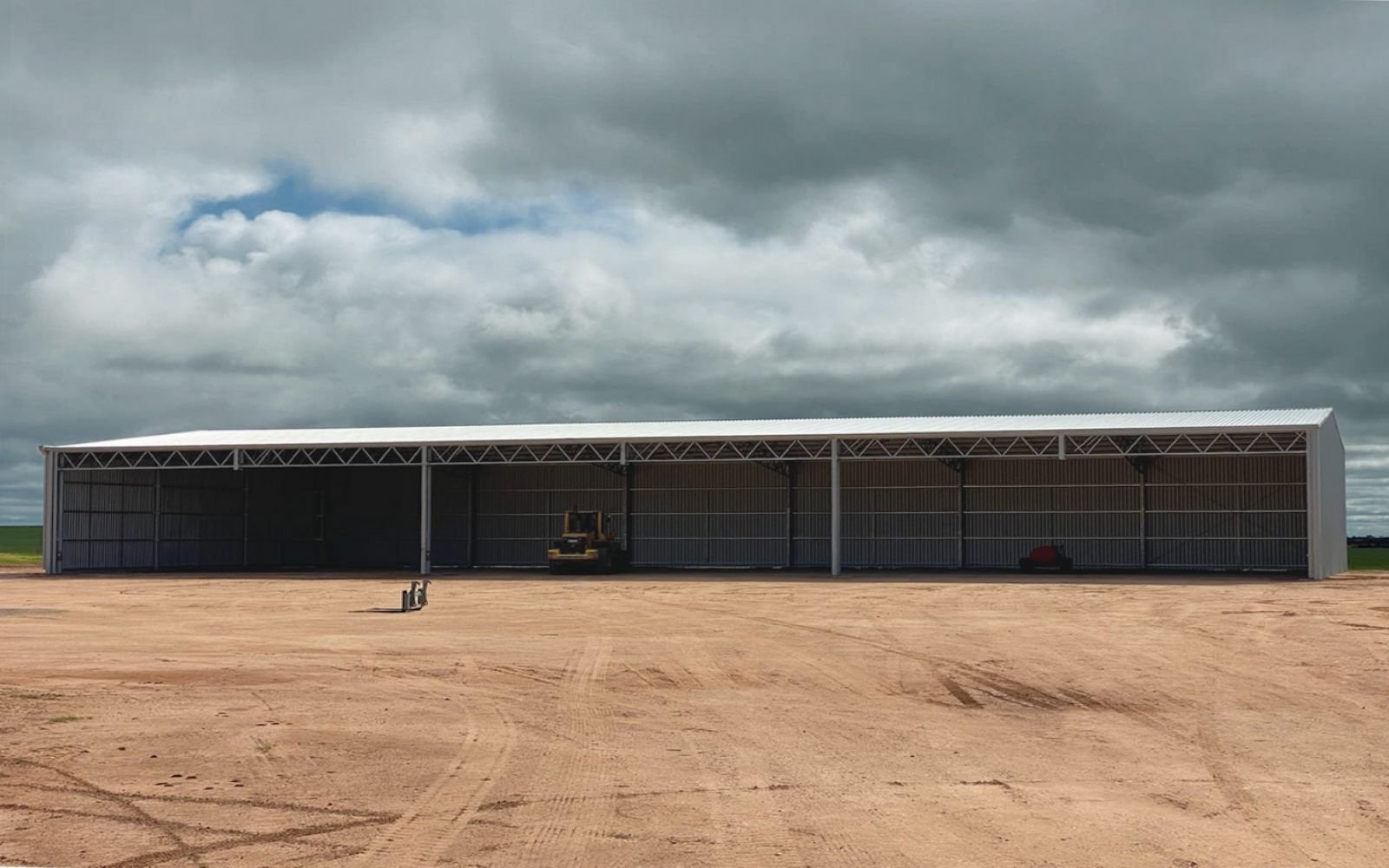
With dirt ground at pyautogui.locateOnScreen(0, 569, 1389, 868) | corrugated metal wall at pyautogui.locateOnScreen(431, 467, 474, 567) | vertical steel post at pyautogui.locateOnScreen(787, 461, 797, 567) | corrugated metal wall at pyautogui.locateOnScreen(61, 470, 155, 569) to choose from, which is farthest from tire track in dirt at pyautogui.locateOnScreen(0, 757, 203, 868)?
corrugated metal wall at pyautogui.locateOnScreen(431, 467, 474, 567)

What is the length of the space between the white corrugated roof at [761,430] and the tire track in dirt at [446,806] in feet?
110

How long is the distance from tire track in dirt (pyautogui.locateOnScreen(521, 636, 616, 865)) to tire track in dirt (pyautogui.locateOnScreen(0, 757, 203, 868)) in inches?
97.6

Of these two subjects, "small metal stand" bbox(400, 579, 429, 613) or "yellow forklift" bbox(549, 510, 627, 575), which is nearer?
"small metal stand" bbox(400, 579, 429, 613)

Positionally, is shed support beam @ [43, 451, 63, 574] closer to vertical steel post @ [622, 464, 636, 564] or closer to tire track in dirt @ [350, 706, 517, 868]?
vertical steel post @ [622, 464, 636, 564]

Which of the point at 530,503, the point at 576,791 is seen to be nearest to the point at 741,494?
the point at 530,503

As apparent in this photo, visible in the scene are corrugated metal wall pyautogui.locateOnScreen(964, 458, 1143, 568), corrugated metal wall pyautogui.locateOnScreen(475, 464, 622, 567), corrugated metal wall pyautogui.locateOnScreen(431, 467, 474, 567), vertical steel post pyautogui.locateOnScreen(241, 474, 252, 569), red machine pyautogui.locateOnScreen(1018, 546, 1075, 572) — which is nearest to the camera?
red machine pyautogui.locateOnScreen(1018, 546, 1075, 572)

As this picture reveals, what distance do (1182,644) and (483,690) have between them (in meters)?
13.3

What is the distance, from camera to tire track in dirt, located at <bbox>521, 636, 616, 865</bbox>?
9.55 m

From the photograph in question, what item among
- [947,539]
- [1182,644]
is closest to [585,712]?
[1182,644]

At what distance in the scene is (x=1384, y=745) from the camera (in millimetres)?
14070

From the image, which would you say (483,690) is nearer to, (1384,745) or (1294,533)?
(1384,745)

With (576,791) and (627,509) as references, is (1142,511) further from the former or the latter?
(576,791)

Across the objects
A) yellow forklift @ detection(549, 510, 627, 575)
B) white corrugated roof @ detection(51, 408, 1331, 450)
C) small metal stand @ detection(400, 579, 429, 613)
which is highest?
white corrugated roof @ detection(51, 408, 1331, 450)

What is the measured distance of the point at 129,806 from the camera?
1081 centimetres
